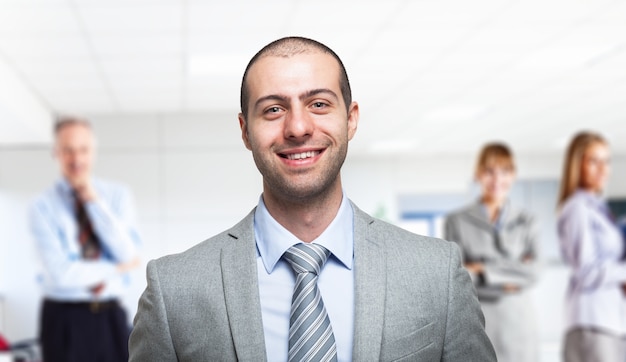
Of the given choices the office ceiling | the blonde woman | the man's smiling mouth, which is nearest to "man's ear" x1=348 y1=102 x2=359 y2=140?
the man's smiling mouth

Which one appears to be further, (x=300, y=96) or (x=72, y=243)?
(x=72, y=243)

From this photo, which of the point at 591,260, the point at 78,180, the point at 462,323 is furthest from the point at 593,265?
the point at 462,323

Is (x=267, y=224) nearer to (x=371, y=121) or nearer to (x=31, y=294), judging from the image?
(x=31, y=294)

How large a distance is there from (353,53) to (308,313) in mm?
5430

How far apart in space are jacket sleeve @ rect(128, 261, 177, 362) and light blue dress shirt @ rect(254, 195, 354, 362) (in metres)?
0.15

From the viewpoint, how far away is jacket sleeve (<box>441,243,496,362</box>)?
4.24 feet

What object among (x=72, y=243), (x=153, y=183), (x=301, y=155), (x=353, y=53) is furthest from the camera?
(x=153, y=183)

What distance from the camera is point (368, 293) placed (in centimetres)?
126

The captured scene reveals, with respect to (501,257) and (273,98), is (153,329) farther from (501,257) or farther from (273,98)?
(501,257)

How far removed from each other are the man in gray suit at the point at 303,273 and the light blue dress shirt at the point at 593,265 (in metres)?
2.53

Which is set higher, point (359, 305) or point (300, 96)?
point (300, 96)

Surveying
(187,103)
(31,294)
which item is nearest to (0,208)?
(31,294)

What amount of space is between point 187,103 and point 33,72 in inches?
72.1

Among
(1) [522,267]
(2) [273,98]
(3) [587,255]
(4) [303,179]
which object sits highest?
(2) [273,98]
